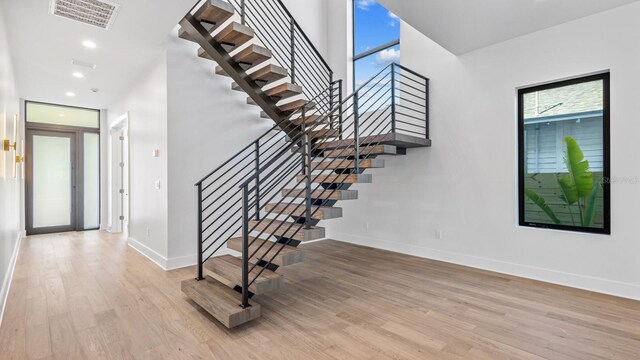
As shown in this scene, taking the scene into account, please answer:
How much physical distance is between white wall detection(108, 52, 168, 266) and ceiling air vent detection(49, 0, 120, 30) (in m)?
0.86

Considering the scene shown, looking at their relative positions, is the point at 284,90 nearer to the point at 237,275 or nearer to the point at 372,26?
the point at 237,275

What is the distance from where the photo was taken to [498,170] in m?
3.91

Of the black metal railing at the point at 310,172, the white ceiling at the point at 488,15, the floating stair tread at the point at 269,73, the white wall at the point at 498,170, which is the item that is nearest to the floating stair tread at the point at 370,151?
the black metal railing at the point at 310,172

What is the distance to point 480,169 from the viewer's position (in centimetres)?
408

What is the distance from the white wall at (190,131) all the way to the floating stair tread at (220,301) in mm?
1279

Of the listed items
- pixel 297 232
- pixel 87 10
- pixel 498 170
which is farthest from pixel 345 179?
pixel 87 10

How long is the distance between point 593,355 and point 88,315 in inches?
153

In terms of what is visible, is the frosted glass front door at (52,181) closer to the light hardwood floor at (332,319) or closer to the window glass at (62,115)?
the window glass at (62,115)

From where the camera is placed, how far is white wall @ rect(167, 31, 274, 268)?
413 cm

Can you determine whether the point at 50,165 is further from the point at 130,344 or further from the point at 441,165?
the point at 441,165

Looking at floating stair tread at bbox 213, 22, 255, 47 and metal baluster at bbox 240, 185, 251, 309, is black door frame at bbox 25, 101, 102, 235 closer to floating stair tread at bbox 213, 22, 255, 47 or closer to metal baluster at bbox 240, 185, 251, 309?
floating stair tread at bbox 213, 22, 255, 47

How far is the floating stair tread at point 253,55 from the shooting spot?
354 centimetres

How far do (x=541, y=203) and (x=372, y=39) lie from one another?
3.87m

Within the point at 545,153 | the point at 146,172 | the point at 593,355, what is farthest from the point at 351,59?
the point at 593,355
